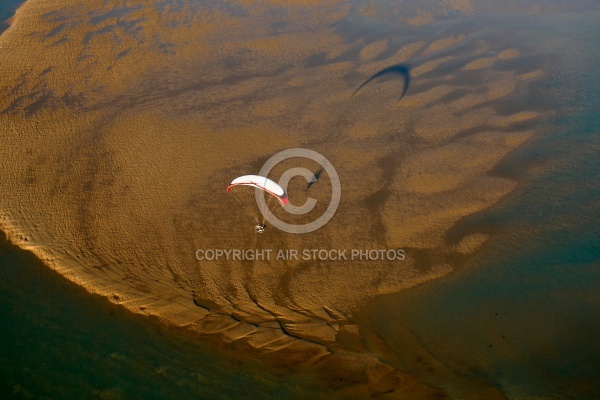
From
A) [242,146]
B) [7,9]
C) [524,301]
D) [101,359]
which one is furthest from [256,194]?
[7,9]

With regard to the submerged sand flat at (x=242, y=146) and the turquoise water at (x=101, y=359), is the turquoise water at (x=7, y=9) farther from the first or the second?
the turquoise water at (x=101, y=359)

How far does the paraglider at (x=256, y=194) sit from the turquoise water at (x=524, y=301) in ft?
16.8

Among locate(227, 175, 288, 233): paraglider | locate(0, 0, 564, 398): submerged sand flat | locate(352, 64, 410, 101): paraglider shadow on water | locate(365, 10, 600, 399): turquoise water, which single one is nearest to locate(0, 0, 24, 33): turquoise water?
locate(0, 0, 564, 398): submerged sand flat

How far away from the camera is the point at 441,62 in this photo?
25844mm

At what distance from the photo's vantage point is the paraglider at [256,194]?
612 inches

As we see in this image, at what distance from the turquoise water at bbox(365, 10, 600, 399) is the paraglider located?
202 inches

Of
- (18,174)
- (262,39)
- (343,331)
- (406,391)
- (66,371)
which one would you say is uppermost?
(262,39)

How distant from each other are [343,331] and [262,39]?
21.0 metres

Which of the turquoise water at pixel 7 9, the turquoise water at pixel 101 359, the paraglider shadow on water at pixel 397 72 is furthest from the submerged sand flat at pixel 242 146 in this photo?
the turquoise water at pixel 7 9

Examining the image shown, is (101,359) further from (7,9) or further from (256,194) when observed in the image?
(7,9)

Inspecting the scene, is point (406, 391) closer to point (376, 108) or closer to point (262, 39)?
point (376, 108)

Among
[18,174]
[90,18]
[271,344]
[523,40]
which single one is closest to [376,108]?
[523,40]

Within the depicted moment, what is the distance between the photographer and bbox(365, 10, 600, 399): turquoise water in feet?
41.3

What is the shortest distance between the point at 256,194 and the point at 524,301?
1055 centimetres
